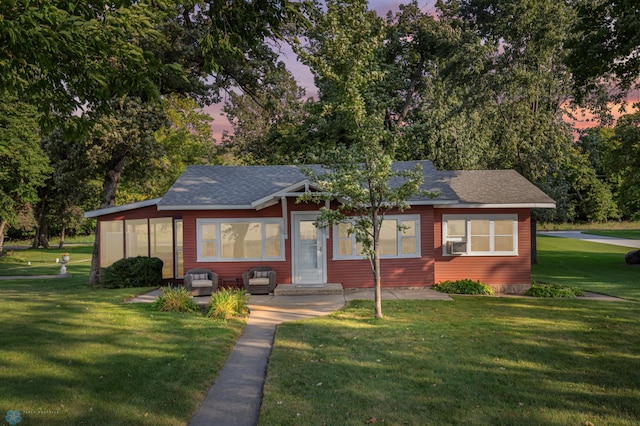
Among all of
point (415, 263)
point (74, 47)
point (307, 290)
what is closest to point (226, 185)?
point (307, 290)

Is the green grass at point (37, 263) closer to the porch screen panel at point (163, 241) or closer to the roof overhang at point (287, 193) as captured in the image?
the porch screen panel at point (163, 241)

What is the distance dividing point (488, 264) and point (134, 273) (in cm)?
1254

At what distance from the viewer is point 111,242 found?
56.7 ft

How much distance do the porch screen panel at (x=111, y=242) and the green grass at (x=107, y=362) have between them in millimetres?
5687

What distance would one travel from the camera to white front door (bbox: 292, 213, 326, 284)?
15125 millimetres

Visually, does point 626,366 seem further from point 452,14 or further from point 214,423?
point 452,14

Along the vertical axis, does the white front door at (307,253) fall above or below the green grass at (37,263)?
above

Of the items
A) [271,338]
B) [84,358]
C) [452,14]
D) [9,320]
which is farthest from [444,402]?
[452,14]

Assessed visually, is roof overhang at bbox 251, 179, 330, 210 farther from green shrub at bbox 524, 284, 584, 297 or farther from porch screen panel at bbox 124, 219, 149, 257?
green shrub at bbox 524, 284, 584, 297

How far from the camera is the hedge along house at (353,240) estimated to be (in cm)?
1508

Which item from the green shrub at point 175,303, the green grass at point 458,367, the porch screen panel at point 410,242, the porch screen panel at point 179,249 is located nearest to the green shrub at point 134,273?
the porch screen panel at point 179,249

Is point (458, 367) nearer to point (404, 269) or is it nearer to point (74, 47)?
point (74, 47)

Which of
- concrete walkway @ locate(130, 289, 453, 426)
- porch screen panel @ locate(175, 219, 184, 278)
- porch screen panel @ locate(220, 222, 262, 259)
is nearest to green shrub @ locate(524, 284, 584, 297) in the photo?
concrete walkway @ locate(130, 289, 453, 426)

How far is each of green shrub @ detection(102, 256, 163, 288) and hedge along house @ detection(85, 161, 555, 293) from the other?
86 cm
